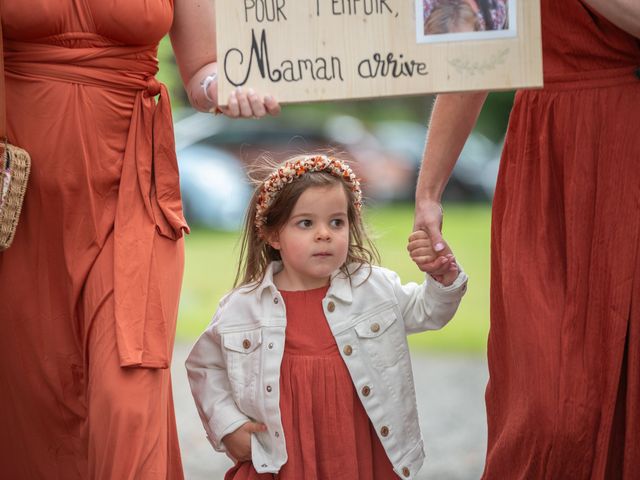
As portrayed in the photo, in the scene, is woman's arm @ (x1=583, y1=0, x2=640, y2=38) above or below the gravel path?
above

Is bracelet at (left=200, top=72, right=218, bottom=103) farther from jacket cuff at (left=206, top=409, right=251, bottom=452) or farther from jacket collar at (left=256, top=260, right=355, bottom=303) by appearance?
jacket cuff at (left=206, top=409, right=251, bottom=452)

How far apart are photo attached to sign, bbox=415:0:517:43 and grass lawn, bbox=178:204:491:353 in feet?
17.3

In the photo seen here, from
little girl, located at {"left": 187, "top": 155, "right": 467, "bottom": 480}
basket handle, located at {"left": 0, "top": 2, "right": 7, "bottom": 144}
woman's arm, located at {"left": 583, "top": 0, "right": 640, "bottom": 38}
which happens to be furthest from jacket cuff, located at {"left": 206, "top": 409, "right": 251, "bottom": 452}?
woman's arm, located at {"left": 583, "top": 0, "right": 640, "bottom": 38}

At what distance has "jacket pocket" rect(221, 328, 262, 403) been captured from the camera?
4.49m

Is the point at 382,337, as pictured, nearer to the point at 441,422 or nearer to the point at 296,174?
the point at 296,174

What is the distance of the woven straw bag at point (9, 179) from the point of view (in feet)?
13.3

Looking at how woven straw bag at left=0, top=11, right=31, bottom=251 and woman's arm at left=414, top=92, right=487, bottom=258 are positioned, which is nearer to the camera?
woven straw bag at left=0, top=11, right=31, bottom=251

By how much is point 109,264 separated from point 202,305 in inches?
314

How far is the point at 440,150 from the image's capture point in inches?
173

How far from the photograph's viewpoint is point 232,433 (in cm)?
450

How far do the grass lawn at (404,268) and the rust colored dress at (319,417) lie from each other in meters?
4.54

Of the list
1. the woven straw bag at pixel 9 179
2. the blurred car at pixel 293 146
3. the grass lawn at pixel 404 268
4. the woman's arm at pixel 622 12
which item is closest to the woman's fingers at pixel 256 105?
the woven straw bag at pixel 9 179

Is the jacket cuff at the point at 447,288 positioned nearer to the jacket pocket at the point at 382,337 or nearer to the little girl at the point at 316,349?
the little girl at the point at 316,349

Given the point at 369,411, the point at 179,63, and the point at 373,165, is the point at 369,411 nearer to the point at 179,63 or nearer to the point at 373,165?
the point at 179,63
